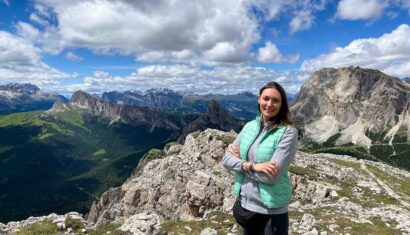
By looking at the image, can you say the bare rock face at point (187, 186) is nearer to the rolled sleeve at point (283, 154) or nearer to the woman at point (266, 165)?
the woman at point (266, 165)

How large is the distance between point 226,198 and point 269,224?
116 ft

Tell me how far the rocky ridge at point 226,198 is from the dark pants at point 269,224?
11621 mm

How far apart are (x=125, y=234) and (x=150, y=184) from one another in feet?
131

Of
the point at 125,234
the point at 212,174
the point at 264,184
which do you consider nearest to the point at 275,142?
the point at 264,184

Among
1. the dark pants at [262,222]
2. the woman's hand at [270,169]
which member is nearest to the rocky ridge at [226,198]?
the dark pants at [262,222]

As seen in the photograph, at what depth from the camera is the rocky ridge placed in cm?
2681

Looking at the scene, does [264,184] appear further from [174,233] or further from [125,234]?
[174,233]

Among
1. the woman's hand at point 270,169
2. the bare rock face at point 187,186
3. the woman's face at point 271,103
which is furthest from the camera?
the bare rock face at point 187,186

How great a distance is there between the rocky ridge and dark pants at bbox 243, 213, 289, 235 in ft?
38.1

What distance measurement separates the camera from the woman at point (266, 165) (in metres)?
10.5

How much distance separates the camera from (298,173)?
1943 inches

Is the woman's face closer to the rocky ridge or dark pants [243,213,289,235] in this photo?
dark pants [243,213,289,235]

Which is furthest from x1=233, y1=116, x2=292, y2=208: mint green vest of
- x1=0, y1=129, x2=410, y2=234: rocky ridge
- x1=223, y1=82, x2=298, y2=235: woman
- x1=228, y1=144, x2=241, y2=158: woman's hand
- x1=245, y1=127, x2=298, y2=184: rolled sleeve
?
x1=0, y1=129, x2=410, y2=234: rocky ridge

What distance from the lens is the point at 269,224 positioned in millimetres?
10805
